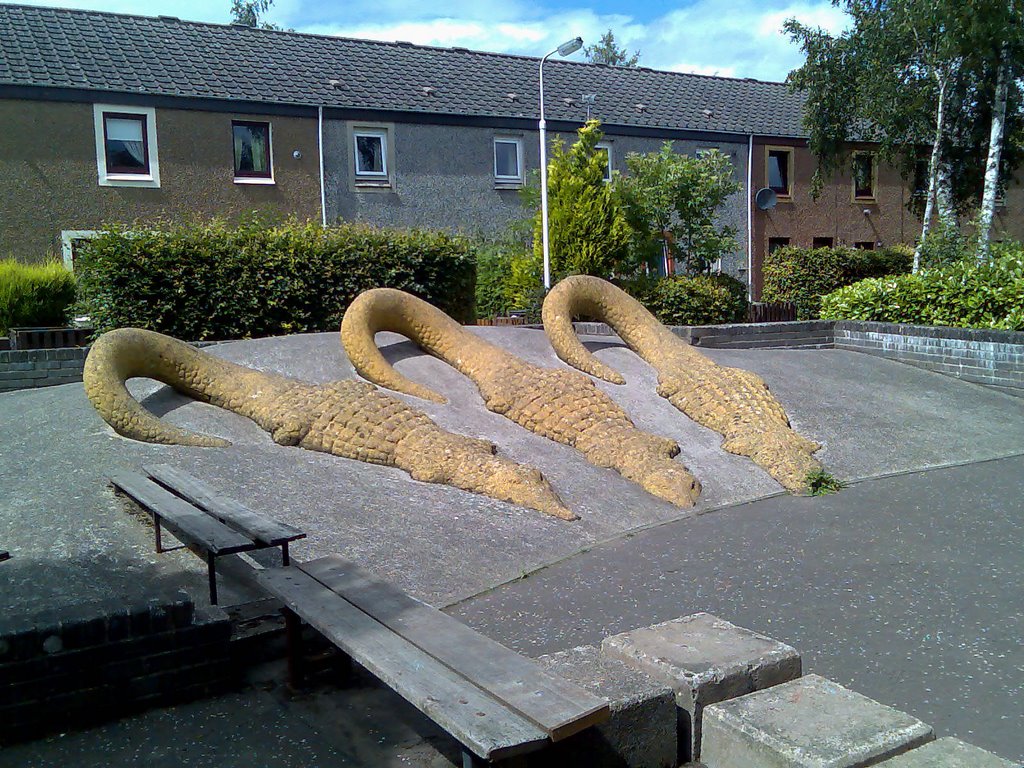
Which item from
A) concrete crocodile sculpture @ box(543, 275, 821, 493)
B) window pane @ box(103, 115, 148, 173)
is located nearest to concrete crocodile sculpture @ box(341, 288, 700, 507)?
concrete crocodile sculpture @ box(543, 275, 821, 493)

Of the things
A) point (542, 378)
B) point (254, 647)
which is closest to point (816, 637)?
point (254, 647)

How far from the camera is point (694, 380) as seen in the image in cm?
982

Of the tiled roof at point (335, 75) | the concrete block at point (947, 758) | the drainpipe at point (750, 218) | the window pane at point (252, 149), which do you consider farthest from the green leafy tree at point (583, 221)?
the concrete block at point (947, 758)

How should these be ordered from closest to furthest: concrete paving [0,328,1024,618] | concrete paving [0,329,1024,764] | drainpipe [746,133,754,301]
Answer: concrete paving [0,329,1024,764] → concrete paving [0,328,1024,618] → drainpipe [746,133,754,301]

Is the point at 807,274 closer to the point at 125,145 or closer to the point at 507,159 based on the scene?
the point at 507,159

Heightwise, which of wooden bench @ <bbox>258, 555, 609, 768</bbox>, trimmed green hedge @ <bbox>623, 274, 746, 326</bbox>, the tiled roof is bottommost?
wooden bench @ <bbox>258, 555, 609, 768</bbox>

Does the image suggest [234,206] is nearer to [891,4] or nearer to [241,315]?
[241,315]

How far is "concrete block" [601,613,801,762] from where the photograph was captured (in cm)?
310

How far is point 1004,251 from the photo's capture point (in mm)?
14281

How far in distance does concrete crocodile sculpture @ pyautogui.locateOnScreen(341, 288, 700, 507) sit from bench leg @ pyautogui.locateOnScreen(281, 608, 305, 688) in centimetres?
414

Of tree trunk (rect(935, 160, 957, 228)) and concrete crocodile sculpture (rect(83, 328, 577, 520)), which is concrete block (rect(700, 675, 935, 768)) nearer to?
concrete crocodile sculpture (rect(83, 328, 577, 520))

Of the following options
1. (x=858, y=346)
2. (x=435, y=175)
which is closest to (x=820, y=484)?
(x=858, y=346)

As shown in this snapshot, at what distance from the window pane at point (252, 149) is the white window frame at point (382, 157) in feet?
6.48

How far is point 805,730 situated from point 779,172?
25.8 m
